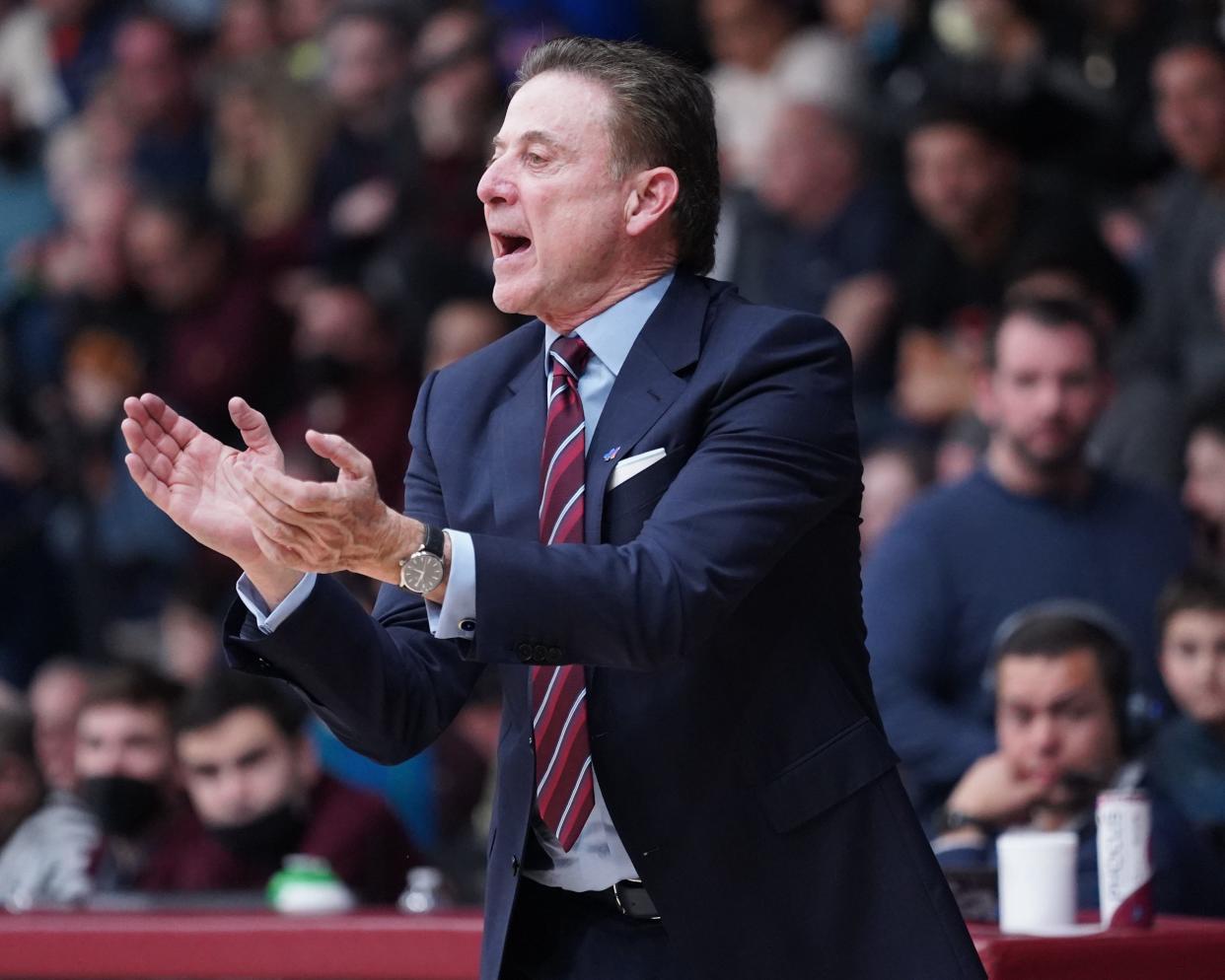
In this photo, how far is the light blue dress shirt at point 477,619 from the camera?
214cm

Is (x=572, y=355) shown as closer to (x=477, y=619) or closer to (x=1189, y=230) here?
(x=477, y=619)

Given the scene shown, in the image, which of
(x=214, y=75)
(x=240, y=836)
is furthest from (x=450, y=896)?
(x=214, y=75)

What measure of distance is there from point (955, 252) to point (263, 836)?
3063 mm

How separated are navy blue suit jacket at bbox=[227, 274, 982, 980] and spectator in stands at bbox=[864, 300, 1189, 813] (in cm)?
252

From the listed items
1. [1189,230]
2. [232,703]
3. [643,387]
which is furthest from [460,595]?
[1189,230]

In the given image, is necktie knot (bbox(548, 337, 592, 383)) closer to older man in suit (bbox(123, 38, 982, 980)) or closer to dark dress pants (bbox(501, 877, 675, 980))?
older man in suit (bbox(123, 38, 982, 980))

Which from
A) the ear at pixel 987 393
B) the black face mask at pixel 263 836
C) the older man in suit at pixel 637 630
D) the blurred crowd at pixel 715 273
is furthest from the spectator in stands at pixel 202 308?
the older man in suit at pixel 637 630

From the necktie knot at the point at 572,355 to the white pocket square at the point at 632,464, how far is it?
17 centimetres

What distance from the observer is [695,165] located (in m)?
2.56

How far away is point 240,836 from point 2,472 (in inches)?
148

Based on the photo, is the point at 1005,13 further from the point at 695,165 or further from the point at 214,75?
the point at 695,165

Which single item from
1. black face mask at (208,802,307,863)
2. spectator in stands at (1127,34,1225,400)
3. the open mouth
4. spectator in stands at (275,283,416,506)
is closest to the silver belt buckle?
the open mouth

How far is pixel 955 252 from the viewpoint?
6762 millimetres

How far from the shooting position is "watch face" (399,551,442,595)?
2.12 m
